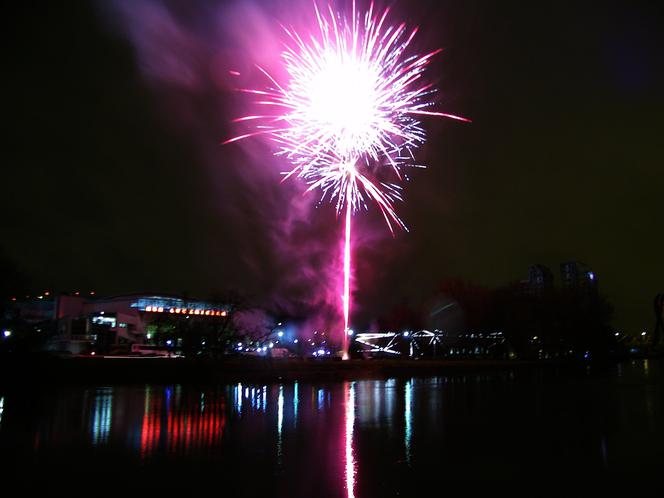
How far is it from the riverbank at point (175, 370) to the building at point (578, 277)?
58803 millimetres

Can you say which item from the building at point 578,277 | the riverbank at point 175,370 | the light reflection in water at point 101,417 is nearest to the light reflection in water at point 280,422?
the light reflection in water at point 101,417

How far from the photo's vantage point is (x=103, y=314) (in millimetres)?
60531

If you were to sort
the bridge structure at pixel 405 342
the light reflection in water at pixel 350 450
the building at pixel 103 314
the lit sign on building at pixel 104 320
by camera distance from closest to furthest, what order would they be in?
the light reflection in water at pixel 350 450 → the building at pixel 103 314 → the lit sign on building at pixel 104 320 → the bridge structure at pixel 405 342

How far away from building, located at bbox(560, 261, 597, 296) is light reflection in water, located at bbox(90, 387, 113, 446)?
2983 inches

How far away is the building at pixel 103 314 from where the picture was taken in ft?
184

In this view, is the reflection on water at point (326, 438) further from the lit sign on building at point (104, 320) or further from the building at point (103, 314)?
the lit sign on building at point (104, 320)

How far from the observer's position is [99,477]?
755 cm

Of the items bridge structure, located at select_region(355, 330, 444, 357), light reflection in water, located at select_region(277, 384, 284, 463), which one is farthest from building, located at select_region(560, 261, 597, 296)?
light reflection in water, located at select_region(277, 384, 284, 463)

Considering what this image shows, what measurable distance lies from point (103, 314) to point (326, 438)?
55205 mm

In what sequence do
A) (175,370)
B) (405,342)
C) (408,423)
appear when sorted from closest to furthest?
(408,423), (175,370), (405,342)

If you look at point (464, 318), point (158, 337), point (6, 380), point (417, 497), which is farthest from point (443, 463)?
point (464, 318)

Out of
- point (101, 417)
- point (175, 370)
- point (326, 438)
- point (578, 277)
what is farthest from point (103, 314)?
point (578, 277)

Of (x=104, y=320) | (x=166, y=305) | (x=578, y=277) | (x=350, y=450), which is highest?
(x=578, y=277)

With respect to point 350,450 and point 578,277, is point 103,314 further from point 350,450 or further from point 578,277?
point 578,277
